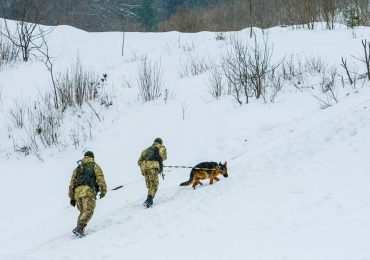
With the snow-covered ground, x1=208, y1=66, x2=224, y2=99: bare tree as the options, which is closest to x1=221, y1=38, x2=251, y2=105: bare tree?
x1=208, y1=66, x2=224, y2=99: bare tree

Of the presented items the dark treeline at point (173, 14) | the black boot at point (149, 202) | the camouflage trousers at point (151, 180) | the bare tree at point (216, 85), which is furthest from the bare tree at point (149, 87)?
the dark treeline at point (173, 14)

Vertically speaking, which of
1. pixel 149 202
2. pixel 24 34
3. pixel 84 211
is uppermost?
pixel 24 34

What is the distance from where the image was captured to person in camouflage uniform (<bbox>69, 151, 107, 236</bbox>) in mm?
7891

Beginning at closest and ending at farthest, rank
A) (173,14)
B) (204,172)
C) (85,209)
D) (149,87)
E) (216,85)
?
1. (85,209)
2. (204,172)
3. (216,85)
4. (149,87)
5. (173,14)

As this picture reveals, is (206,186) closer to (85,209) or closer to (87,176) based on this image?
(87,176)

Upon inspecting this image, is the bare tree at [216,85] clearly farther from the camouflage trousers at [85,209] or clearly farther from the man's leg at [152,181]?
the camouflage trousers at [85,209]

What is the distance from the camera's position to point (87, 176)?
809cm

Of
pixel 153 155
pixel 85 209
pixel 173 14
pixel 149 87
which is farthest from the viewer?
pixel 173 14

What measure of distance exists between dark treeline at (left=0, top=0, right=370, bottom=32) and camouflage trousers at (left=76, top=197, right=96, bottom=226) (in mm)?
15924

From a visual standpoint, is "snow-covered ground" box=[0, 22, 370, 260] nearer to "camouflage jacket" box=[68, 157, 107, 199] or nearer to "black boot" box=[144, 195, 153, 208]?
"black boot" box=[144, 195, 153, 208]

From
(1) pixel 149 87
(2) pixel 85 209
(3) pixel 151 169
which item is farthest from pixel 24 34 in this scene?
(2) pixel 85 209

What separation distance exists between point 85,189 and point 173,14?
3855 cm

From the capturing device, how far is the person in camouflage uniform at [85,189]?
311 inches

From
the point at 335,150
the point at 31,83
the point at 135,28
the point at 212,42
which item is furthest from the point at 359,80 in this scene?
the point at 135,28
